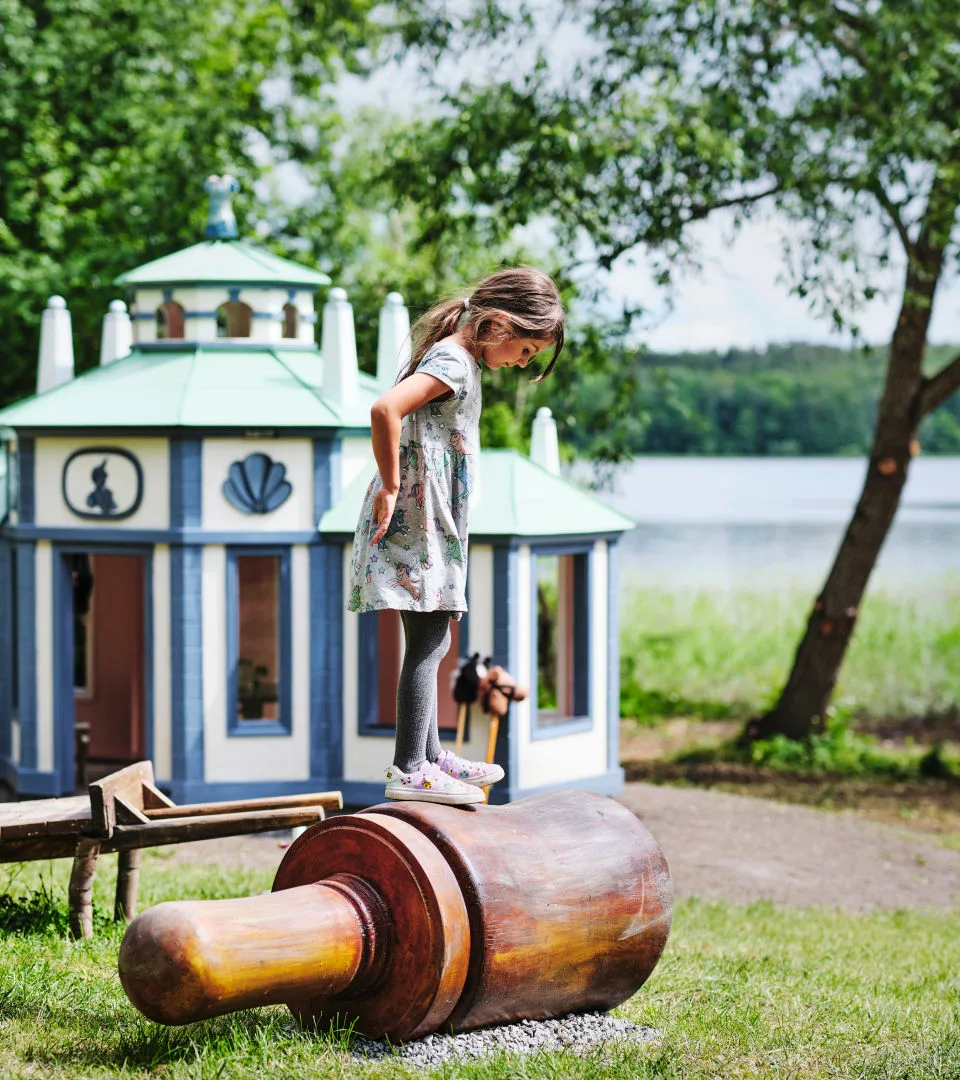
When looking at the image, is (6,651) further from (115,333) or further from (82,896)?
(82,896)

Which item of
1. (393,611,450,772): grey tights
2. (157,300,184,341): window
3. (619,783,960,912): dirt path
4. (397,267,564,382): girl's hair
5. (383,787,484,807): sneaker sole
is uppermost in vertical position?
(157,300,184,341): window

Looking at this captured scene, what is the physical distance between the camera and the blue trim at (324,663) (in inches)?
427

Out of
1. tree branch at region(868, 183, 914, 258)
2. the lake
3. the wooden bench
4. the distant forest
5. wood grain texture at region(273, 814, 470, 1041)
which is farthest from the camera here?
the distant forest

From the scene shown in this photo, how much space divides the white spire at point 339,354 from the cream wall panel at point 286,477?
1.63 ft

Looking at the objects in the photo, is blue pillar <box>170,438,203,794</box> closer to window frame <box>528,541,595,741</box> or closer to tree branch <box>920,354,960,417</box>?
window frame <box>528,541,595,741</box>

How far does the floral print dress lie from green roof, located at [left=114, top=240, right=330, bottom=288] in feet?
23.4

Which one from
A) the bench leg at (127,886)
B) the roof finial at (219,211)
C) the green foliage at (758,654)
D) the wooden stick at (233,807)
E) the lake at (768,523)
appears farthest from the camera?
the lake at (768,523)

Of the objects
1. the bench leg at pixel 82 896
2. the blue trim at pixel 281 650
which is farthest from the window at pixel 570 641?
the bench leg at pixel 82 896

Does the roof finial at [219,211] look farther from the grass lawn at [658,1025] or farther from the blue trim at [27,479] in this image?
the grass lawn at [658,1025]

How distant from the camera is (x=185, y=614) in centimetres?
1060

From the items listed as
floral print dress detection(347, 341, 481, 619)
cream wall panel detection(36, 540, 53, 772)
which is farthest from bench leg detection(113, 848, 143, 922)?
cream wall panel detection(36, 540, 53, 772)

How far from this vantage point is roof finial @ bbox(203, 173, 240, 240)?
477 inches

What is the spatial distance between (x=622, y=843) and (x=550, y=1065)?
28.7 inches

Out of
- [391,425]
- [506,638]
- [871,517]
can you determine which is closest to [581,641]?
[506,638]
